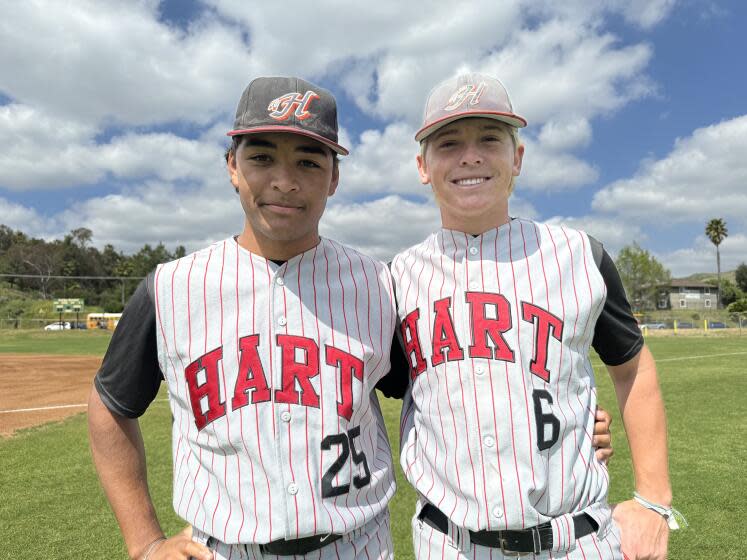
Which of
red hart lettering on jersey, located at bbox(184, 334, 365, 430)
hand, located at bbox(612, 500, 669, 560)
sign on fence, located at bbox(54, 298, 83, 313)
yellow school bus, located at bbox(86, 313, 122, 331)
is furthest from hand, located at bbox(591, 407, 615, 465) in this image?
sign on fence, located at bbox(54, 298, 83, 313)

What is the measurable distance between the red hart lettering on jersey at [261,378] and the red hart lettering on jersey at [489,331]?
28 cm

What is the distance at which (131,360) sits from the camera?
68.1 inches

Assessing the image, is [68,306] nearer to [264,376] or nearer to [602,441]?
[264,376]

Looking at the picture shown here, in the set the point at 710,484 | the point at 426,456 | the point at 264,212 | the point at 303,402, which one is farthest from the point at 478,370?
the point at 710,484

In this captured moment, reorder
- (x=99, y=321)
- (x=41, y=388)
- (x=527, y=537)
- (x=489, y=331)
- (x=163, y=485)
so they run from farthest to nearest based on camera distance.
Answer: (x=99, y=321)
(x=41, y=388)
(x=163, y=485)
(x=489, y=331)
(x=527, y=537)

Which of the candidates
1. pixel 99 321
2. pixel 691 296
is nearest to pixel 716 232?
pixel 691 296

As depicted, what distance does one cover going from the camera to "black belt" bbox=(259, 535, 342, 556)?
5.14 feet

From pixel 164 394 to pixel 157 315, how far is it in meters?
9.94

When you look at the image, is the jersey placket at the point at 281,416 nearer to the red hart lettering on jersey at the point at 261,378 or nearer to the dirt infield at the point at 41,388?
the red hart lettering on jersey at the point at 261,378

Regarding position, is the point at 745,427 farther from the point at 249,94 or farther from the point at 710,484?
the point at 249,94

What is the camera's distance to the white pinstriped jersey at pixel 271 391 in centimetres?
158

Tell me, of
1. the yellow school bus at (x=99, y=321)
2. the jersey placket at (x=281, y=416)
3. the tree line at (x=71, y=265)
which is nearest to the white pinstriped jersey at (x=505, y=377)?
the jersey placket at (x=281, y=416)

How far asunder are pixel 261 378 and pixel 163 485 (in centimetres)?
425

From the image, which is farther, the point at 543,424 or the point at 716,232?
the point at 716,232
